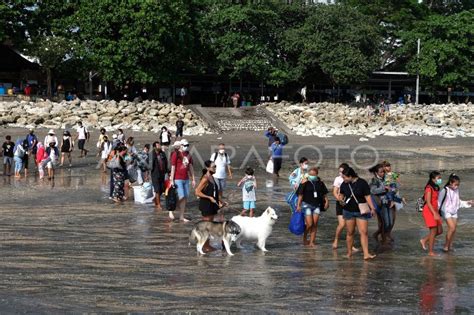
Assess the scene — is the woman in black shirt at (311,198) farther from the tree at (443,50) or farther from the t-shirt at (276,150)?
the tree at (443,50)

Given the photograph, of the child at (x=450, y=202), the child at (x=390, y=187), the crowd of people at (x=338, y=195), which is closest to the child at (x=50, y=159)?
the crowd of people at (x=338, y=195)

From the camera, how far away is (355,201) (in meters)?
12.8

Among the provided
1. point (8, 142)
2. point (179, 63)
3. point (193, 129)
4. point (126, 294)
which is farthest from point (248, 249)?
point (179, 63)

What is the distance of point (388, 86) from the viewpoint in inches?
2724

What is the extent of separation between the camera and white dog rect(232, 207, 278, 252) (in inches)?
514

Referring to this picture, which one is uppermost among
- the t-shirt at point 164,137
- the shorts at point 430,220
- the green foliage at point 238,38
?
the green foliage at point 238,38

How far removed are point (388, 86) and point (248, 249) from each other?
189 feet

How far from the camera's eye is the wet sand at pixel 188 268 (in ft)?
32.0

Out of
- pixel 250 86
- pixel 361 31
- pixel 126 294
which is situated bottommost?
pixel 126 294

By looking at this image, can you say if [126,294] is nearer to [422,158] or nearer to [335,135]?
[422,158]

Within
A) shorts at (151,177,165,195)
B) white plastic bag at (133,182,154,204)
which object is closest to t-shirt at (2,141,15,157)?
white plastic bag at (133,182,154,204)

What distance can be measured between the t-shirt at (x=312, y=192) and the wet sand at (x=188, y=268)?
0.81m

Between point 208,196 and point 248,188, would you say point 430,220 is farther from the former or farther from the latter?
point 248,188

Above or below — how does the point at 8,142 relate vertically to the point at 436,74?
below
